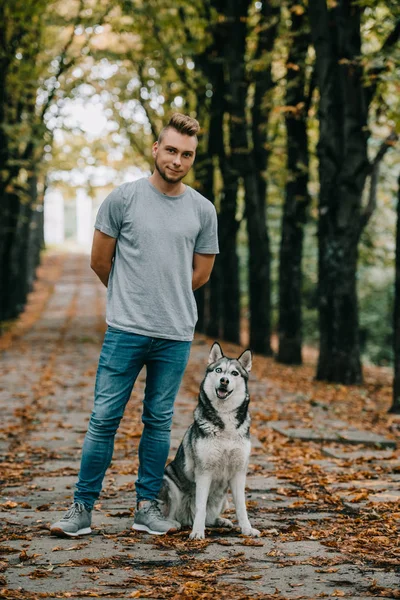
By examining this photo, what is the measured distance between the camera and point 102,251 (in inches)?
234

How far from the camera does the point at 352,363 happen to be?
16719 millimetres

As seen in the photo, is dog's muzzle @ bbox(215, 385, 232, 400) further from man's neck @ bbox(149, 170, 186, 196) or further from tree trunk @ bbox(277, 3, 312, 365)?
tree trunk @ bbox(277, 3, 312, 365)

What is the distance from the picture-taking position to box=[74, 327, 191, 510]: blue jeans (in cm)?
595

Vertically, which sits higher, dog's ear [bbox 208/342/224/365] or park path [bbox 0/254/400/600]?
dog's ear [bbox 208/342/224/365]

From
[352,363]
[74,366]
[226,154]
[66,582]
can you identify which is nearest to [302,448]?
[66,582]

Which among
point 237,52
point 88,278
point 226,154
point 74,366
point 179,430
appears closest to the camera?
point 179,430

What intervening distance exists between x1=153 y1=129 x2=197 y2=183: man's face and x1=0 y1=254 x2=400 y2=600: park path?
238 centimetres

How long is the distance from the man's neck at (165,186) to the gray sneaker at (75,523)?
214 cm

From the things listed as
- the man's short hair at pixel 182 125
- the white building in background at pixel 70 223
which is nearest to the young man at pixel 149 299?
the man's short hair at pixel 182 125

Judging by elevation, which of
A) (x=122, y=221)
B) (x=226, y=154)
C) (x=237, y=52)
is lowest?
(x=122, y=221)

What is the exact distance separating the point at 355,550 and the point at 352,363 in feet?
37.1

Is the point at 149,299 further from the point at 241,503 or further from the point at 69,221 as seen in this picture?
the point at 69,221

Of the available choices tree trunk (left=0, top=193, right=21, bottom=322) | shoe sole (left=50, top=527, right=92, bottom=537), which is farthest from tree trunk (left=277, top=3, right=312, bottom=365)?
shoe sole (left=50, top=527, right=92, bottom=537)

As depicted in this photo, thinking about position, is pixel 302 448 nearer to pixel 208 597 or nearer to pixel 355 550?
pixel 355 550
